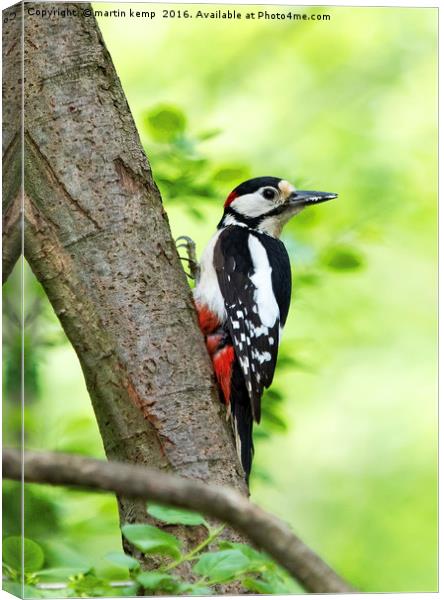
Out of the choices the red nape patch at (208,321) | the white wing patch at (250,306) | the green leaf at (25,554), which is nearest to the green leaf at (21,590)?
the green leaf at (25,554)

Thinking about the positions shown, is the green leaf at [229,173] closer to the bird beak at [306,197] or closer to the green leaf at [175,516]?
the bird beak at [306,197]

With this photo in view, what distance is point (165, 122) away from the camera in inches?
129

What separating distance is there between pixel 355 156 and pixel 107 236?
1.63 meters

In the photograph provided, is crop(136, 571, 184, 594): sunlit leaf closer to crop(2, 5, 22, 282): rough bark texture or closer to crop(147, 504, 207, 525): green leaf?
crop(147, 504, 207, 525): green leaf

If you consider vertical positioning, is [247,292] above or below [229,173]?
below

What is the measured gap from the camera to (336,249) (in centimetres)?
357

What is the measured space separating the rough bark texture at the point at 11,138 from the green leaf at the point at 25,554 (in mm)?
798

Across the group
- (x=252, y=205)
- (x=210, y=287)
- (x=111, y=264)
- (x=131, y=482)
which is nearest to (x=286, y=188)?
(x=252, y=205)

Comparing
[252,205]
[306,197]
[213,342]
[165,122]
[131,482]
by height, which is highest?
[252,205]

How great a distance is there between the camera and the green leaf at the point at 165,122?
3256mm

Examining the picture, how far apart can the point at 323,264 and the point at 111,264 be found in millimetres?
1041

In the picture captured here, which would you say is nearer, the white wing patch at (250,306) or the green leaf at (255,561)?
the green leaf at (255,561)

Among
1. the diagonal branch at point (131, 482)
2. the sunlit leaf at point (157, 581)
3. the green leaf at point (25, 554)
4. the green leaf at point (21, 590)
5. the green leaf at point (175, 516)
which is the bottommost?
the diagonal branch at point (131, 482)

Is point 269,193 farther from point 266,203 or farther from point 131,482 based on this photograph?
point 131,482
